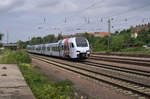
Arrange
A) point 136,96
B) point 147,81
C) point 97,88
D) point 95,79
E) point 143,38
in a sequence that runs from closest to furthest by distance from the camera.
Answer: point 136,96 → point 97,88 → point 147,81 → point 95,79 → point 143,38

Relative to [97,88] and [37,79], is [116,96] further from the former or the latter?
[37,79]

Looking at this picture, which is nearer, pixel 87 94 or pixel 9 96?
pixel 9 96

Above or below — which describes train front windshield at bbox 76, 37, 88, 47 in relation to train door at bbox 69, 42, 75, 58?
above

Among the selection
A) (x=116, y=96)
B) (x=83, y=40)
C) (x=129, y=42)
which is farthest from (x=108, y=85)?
(x=129, y=42)

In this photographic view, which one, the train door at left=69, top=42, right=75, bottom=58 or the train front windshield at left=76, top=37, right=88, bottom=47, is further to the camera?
the train front windshield at left=76, top=37, right=88, bottom=47

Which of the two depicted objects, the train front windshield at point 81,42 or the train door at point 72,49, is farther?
the train front windshield at point 81,42

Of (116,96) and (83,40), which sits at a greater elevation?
(83,40)

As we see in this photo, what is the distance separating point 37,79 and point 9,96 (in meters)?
4.05

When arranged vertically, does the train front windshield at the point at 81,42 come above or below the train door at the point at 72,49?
above

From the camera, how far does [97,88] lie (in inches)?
354

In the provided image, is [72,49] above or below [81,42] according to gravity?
below

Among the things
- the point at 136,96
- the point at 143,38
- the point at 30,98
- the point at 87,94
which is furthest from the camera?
the point at 143,38

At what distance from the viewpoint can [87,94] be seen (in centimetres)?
806

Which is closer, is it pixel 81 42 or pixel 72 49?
pixel 72 49
